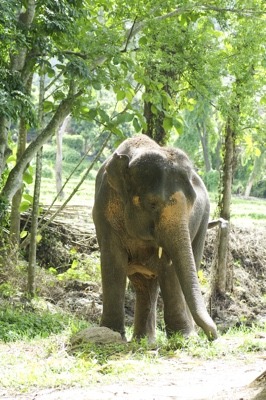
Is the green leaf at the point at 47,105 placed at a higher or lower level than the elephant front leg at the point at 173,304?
higher

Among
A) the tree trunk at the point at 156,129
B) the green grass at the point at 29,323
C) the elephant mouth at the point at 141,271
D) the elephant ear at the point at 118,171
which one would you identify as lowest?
the green grass at the point at 29,323

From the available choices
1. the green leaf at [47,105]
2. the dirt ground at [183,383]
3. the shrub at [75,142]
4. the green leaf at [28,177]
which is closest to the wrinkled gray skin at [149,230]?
the dirt ground at [183,383]

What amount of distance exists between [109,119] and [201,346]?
4919 mm

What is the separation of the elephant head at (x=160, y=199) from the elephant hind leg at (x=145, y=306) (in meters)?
1.05

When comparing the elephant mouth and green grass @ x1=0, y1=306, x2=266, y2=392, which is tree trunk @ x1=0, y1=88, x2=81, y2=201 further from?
green grass @ x1=0, y1=306, x2=266, y2=392

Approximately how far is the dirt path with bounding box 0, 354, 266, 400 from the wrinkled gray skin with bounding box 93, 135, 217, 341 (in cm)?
107

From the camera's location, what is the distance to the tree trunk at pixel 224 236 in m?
15.2

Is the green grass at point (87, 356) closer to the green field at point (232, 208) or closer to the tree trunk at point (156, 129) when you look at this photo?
the tree trunk at point (156, 129)

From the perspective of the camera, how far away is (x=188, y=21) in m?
12.6

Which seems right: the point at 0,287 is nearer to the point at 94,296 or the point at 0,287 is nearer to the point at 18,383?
the point at 94,296

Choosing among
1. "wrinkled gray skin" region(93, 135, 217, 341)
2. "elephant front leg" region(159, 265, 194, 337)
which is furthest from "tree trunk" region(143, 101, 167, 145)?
"elephant front leg" region(159, 265, 194, 337)

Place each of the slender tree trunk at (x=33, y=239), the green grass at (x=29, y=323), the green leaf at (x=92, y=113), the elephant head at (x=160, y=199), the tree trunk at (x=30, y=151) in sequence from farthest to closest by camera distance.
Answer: the slender tree trunk at (x=33, y=239) < the green leaf at (x=92, y=113) < the tree trunk at (x=30, y=151) < the green grass at (x=29, y=323) < the elephant head at (x=160, y=199)

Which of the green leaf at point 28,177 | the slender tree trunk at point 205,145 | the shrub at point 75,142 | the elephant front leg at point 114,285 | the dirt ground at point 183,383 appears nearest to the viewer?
the dirt ground at point 183,383

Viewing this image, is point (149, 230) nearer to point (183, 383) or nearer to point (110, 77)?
point (183, 383)
